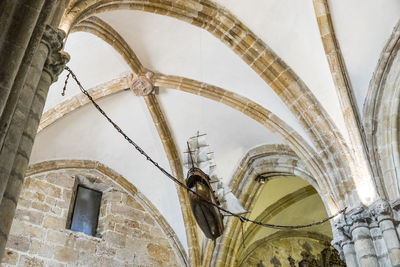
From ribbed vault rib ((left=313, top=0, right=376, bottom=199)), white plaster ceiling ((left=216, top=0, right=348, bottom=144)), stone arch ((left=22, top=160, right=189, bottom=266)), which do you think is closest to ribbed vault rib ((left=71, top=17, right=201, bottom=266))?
stone arch ((left=22, top=160, right=189, bottom=266))

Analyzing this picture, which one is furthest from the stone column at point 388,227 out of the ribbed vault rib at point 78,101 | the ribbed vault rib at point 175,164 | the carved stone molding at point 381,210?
the ribbed vault rib at point 78,101

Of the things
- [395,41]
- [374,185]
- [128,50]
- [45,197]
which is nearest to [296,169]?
[374,185]

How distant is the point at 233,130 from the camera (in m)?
8.45

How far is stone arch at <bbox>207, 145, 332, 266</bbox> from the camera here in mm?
8305

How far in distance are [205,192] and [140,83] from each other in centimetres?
231

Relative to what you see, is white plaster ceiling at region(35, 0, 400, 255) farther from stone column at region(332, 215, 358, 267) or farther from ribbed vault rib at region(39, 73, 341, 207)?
stone column at region(332, 215, 358, 267)

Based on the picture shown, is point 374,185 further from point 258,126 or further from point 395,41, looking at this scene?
point 258,126

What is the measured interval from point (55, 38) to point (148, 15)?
12.1ft

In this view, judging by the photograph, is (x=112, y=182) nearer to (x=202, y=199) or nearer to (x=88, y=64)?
(x=88, y=64)

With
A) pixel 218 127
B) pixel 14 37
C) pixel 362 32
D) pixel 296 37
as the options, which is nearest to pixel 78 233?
pixel 218 127

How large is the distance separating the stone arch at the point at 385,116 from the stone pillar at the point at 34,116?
444 centimetres

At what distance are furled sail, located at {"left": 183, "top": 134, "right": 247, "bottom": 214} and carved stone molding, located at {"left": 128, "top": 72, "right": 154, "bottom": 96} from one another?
1242mm

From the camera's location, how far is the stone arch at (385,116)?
6195 mm

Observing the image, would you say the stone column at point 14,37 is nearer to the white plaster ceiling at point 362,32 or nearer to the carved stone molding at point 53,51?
the carved stone molding at point 53,51
